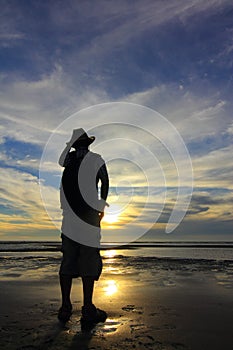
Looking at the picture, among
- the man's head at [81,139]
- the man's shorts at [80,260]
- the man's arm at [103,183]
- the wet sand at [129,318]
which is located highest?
the man's head at [81,139]

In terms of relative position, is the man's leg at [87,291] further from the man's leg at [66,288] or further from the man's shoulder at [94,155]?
the man's shoulder at [94,155]

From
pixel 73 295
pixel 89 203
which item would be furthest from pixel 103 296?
pixel 89 203

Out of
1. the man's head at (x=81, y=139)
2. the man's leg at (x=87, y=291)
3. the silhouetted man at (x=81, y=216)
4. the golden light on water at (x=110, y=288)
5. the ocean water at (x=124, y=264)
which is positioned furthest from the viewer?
the ocean water at (x=124, y=264)

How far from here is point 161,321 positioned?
15.0 feet

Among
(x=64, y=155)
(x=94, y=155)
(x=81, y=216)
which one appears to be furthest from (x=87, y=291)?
(x=64, y=155)

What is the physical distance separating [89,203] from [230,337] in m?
2.51

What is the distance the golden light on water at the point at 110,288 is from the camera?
23.7 feet

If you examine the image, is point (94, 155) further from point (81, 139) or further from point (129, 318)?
point (129, 318)

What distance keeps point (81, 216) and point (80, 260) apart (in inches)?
24.8

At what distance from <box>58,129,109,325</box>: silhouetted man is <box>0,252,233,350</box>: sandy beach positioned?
0.50m

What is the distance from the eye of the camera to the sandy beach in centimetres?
359

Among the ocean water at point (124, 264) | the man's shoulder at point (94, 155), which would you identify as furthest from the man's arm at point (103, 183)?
the ocean water at point (124, 264)

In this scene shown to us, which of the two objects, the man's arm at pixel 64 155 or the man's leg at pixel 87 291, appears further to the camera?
the man's arm at pixel 64 155

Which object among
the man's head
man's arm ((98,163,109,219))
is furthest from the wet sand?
the man's head
